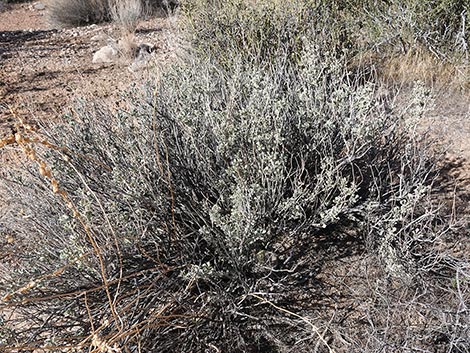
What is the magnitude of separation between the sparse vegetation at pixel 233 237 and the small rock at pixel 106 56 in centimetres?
366

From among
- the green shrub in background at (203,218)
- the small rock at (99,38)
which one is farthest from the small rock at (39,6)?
the green shrub in background at (203,218)

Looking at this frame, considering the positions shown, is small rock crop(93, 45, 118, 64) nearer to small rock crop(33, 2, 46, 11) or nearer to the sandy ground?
the sandy ground

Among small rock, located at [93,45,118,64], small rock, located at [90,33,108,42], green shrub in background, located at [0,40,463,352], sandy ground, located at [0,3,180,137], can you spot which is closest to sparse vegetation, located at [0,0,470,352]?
green shrub in background, located at [0,40,463,352]

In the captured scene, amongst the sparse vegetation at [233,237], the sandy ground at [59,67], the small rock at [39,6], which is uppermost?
the sparse vegetation at [233,237]

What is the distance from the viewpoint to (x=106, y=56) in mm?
6656

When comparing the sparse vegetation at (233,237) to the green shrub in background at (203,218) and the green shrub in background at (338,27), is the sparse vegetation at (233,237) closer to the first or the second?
the green shrub in background at (203,218)

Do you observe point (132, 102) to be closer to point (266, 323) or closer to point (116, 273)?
point (116, 273)

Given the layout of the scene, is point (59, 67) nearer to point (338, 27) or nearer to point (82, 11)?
point (82, 11)

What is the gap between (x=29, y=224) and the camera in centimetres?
277

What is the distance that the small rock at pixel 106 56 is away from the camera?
6.61 m

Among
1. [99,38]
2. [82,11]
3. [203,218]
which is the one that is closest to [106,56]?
[99,38]

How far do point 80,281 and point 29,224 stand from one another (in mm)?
688

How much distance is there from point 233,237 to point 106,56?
16.7ft

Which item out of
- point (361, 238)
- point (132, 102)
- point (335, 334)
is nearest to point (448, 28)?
point (361, 238)
